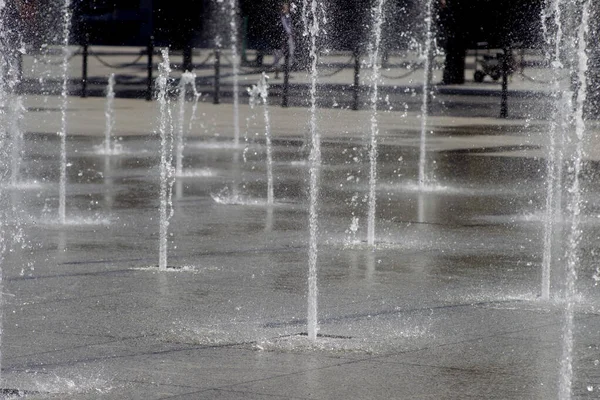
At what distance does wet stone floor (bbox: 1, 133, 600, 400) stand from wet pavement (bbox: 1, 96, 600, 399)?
2 centimetres

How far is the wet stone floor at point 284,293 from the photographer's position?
6.37 meters

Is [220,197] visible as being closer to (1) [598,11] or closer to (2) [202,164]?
(2) [202,164]

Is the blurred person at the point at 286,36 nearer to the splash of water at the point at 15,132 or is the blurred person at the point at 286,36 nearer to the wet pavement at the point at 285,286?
the splash of water at the point at 15,132

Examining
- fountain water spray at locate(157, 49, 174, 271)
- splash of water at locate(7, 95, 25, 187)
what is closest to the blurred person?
splash of water at locate(7, 95, 25, 187)

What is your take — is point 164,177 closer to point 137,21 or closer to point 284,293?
point 284,293

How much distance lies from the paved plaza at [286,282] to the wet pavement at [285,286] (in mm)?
16

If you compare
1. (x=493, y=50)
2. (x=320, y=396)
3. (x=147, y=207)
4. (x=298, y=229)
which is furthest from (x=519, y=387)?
(x=493, y=50)

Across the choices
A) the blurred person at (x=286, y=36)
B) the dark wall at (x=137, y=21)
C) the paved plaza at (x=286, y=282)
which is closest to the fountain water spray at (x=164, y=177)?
the paved plaza at (x=286, y=282)

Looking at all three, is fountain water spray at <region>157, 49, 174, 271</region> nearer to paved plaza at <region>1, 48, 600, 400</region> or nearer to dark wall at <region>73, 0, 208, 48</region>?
paved plaza at <region>1, 48, 600, 400</region>

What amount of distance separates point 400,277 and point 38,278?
78.7 inches

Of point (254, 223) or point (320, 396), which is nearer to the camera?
point (320, 396)

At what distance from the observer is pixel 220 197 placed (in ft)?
42.9

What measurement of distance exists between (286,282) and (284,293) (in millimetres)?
385

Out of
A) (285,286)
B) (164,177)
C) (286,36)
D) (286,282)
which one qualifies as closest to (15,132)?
(164,177)
